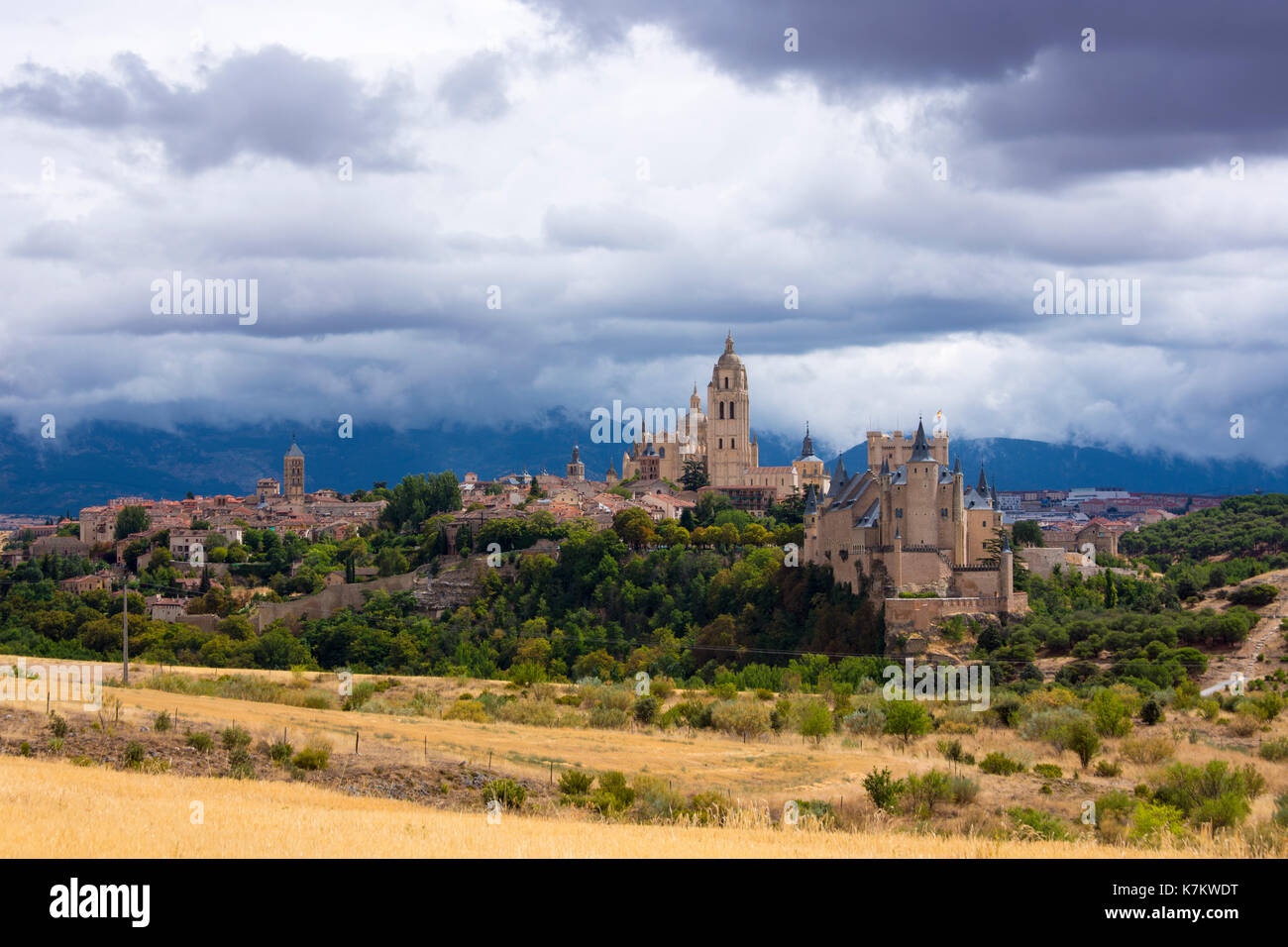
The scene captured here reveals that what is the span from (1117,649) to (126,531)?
4010 inches

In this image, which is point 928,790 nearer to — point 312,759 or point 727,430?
point 312,759

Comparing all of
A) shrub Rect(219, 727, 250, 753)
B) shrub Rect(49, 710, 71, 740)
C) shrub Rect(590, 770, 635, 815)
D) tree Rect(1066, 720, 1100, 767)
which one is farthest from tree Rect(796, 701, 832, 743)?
shrub Rect(49, 710, 71, 740)

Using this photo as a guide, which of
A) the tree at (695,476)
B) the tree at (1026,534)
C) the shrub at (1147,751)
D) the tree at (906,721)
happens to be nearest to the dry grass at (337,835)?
the shrub at (1147,751)

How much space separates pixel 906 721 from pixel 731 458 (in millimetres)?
97524

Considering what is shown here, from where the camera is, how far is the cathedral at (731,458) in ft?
411

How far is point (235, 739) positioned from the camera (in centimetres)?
2944

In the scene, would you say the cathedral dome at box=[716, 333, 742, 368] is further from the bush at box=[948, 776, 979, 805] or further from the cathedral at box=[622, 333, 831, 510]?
the bush at box=[948, 776, 979, 805]

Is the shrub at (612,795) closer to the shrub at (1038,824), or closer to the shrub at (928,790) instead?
the shrub at (928,790)

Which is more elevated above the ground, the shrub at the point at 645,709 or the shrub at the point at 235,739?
the shrub at the point at 235,739

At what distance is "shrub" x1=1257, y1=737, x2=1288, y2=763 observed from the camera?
34.7 m

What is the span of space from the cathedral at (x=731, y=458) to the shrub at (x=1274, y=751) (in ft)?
254

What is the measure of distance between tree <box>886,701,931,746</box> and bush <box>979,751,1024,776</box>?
16.9 ft
